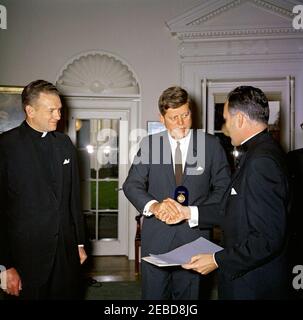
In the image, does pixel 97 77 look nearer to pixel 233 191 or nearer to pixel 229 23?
pixel 229 23

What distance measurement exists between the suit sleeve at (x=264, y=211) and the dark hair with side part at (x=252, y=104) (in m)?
0.21

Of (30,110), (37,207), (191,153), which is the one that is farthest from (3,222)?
(191,153)

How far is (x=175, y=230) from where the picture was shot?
1582 millimetres

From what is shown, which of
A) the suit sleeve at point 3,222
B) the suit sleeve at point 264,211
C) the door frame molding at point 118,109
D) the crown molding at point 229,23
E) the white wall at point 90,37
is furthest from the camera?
the door frame molding at point 118,109

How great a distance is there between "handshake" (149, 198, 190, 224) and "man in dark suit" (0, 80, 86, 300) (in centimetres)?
42

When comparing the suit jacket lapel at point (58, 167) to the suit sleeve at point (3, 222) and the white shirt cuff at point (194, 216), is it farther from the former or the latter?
the white shirt cuff at point (194, 216)

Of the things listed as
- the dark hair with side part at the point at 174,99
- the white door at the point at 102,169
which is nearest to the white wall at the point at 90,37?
the white door at the point at 102,169

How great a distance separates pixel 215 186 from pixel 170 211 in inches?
10.2

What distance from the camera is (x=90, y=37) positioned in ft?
12.1

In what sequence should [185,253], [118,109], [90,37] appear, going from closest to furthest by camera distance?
[185,253] < [90,37] < [118,109]

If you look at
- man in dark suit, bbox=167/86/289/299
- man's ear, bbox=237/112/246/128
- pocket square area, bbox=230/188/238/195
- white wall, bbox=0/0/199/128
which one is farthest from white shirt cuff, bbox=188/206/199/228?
white wall, bbox=0/0/199/128

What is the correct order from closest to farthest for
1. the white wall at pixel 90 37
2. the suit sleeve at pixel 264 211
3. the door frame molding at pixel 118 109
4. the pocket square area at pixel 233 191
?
the suit sleeve at pixel 264 211 < the pocket square area at pixel 233 191 < the white wall at pixel 90 37 < the door frame molding at pixel 118 109

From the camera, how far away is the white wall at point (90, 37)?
362 cm
